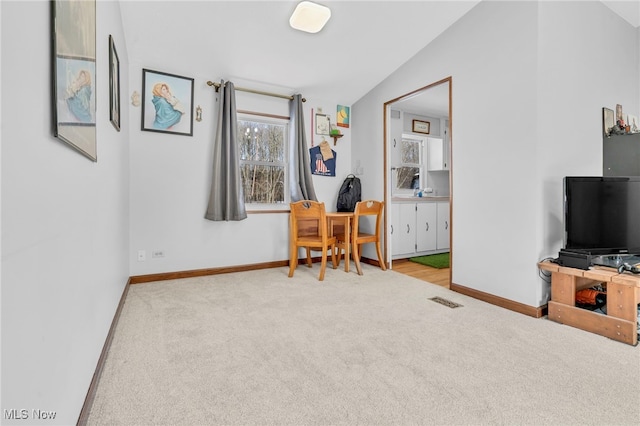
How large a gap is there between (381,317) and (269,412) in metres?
1.24

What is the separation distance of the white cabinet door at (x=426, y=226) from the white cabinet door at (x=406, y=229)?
0.08 metres

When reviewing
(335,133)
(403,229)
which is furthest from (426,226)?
(335,133)

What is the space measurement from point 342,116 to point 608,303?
136 inches

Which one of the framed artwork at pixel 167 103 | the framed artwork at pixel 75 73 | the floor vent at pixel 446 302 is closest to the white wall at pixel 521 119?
the floor vent at pixel 446 302

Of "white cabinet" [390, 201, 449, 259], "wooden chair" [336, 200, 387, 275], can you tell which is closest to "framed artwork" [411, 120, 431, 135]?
"white cabinet" [390, 201, 449, 259]

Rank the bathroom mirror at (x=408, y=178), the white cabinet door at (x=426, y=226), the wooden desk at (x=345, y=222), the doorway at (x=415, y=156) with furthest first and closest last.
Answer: the bathroom mirror at (x=408, y=178), the white cabinet door at (x=426, y=226), the doorway at (x=415, y=156), the wooden desk at (x=345, y=222)

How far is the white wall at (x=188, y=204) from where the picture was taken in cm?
328

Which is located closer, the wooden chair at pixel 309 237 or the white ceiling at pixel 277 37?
the white ceiling at pixel 277 37

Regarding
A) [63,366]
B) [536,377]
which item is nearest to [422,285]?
[536,377]

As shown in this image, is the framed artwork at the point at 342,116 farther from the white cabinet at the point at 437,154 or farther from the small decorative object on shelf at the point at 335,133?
the white cabinet at the point at 437,154

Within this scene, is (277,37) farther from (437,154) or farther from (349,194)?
(437,154)

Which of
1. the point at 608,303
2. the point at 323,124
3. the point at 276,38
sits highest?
the point at 276,38

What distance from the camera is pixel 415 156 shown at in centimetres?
550

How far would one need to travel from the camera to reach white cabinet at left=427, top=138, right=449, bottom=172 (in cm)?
543
